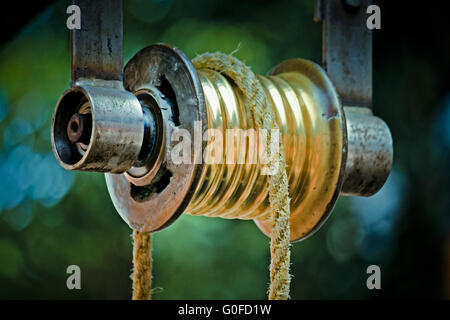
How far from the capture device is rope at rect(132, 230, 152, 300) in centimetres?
108

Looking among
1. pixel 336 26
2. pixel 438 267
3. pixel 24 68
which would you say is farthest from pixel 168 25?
pixel 336 26

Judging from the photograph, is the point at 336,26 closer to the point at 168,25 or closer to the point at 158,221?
the point at 158,221

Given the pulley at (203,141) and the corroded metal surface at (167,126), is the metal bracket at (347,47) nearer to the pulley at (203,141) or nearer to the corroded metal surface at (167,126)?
the pulley at (203,141)

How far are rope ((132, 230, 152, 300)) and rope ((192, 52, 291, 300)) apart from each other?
0.24 meters

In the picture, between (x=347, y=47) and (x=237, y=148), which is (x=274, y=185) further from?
(x=347, y=47)

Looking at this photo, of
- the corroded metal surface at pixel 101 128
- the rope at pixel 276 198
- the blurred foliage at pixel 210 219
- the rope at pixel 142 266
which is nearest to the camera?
the corroded metal surface at pixel 101 128

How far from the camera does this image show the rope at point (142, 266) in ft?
3.55

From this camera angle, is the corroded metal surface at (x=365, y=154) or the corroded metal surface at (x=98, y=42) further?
the corroded metal surface at (x=365, y=154)

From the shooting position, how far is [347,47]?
1.16 metres

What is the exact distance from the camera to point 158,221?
923 millimetres

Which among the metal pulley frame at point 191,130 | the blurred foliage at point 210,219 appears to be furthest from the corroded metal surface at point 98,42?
the blurred foliage at point 210,219

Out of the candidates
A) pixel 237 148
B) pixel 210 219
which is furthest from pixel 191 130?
pixel 210 219

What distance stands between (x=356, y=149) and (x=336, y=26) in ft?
0.79

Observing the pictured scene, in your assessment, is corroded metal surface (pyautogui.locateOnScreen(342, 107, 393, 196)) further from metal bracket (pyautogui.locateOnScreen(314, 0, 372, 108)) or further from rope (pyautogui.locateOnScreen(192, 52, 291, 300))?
rope (pyautogui.locateOnScreen(192, 52, 291, 300))
